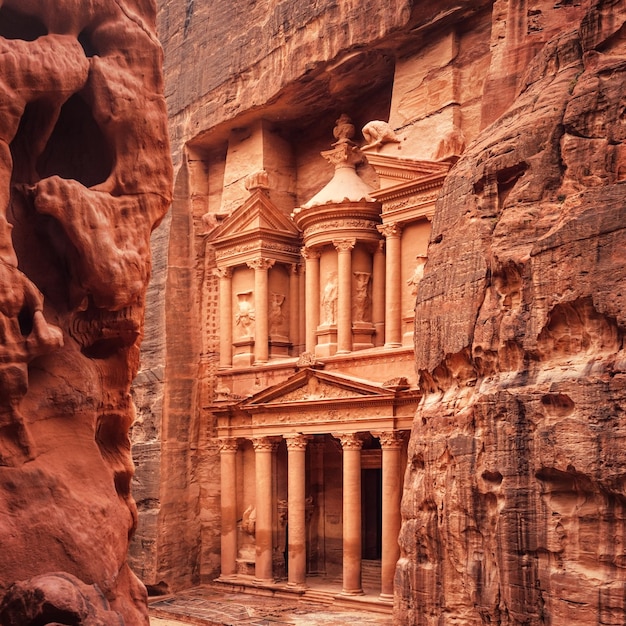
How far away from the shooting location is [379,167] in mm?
17984

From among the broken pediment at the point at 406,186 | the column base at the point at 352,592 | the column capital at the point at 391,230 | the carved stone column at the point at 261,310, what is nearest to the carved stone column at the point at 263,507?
the carved stone column at the point at 261,310

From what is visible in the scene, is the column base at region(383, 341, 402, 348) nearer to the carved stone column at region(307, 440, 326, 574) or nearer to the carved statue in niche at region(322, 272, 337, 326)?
the carved statue in niche at region(322, 272, 337, 326)

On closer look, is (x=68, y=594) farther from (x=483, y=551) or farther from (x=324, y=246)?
(x=324, y=246)

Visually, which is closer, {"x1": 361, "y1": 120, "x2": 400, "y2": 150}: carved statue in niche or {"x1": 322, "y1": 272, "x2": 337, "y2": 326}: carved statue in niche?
{"x1": 361, "y1": 120, "x2": 400, "y2": 150}: carved statue in niche

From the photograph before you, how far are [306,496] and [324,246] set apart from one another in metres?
5.86

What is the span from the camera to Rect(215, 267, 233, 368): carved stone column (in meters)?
21.6

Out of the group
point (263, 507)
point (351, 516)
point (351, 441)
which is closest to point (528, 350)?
point (351, 441)

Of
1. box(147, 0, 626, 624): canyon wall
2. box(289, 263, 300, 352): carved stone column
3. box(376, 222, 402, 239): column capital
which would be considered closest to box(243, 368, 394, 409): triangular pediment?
box(289, 263, 300, 352): carved stone column

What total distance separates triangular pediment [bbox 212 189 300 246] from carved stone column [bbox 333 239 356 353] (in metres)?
2.50

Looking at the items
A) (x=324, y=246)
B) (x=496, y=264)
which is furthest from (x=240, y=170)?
(x=496, y=264)

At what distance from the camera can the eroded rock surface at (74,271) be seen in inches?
158

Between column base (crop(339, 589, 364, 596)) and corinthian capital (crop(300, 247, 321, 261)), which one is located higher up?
corinthian capital (crop(300, 247, 321, 261))

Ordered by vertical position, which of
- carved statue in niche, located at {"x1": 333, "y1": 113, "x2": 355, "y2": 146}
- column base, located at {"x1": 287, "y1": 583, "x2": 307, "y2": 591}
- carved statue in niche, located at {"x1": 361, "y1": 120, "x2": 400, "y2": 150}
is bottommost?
column base, located at {"x1": 287, "y1": 583, "x2": 307, "y2": 591}

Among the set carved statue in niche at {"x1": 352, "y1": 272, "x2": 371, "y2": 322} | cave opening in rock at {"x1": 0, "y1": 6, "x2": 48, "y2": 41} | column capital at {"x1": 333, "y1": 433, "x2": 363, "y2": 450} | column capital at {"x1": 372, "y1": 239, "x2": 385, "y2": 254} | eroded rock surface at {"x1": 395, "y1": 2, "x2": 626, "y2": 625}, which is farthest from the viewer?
carved statue in niche at {"x1": 352, "y1": 272, "x2": 371, "y2": 322}
